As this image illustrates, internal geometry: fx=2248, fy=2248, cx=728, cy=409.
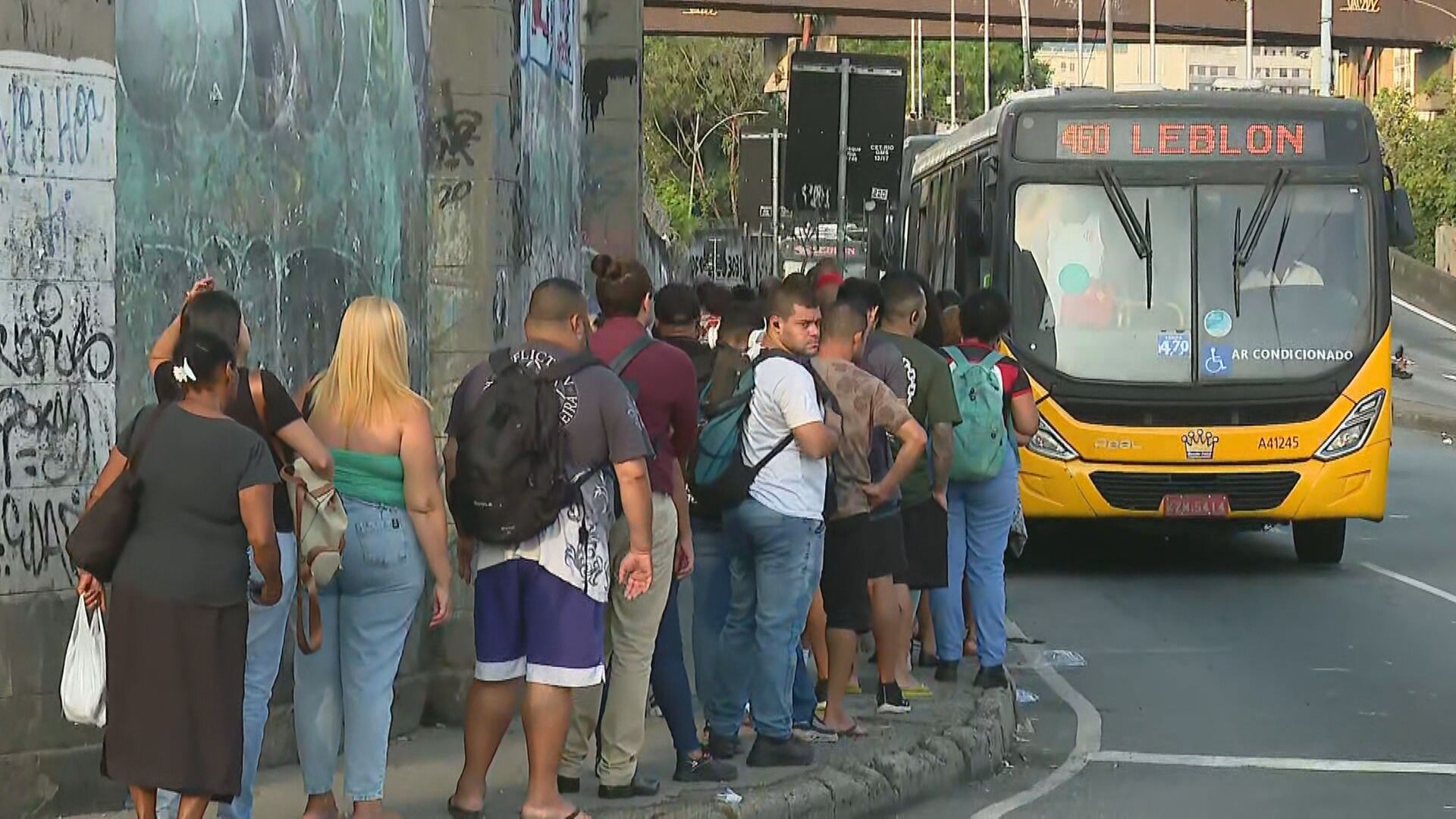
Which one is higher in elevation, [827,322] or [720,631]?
[827,322]

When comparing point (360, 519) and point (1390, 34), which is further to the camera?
point (1390, 34)

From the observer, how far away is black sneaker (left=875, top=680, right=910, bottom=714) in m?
9.22

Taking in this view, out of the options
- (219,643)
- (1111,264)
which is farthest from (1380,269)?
(219,643)

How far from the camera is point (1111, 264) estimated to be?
1508 cm

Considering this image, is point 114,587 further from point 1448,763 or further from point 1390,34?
point 1390,34

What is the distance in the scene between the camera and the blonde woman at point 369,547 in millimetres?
6461

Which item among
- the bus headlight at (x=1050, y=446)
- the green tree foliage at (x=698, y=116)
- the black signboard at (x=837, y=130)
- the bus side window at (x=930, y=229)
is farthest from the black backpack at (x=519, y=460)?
the green tree foliage at (x=698, y=116)

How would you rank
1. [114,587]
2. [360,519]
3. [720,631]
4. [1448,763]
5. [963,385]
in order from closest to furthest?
[114,587]
[360,519]
[720,631]
[1448,763]
[963,385]

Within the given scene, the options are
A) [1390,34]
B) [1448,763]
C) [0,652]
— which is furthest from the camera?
[1390,34]

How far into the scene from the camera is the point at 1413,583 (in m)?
14.8

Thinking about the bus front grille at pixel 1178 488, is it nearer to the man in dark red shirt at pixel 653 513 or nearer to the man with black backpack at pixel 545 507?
the man in dark red shirt at pixel 653 513

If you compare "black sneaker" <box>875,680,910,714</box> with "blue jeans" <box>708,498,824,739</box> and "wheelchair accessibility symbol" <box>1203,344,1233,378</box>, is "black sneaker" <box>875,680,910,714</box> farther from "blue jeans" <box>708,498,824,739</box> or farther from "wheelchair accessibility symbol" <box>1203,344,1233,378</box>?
"wheelchair accessibility symbol" <box>1203,344,1233,378</box>

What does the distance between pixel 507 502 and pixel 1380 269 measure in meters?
9.77

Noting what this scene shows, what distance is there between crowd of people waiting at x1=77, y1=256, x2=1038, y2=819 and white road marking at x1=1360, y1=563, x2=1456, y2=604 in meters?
5.94
